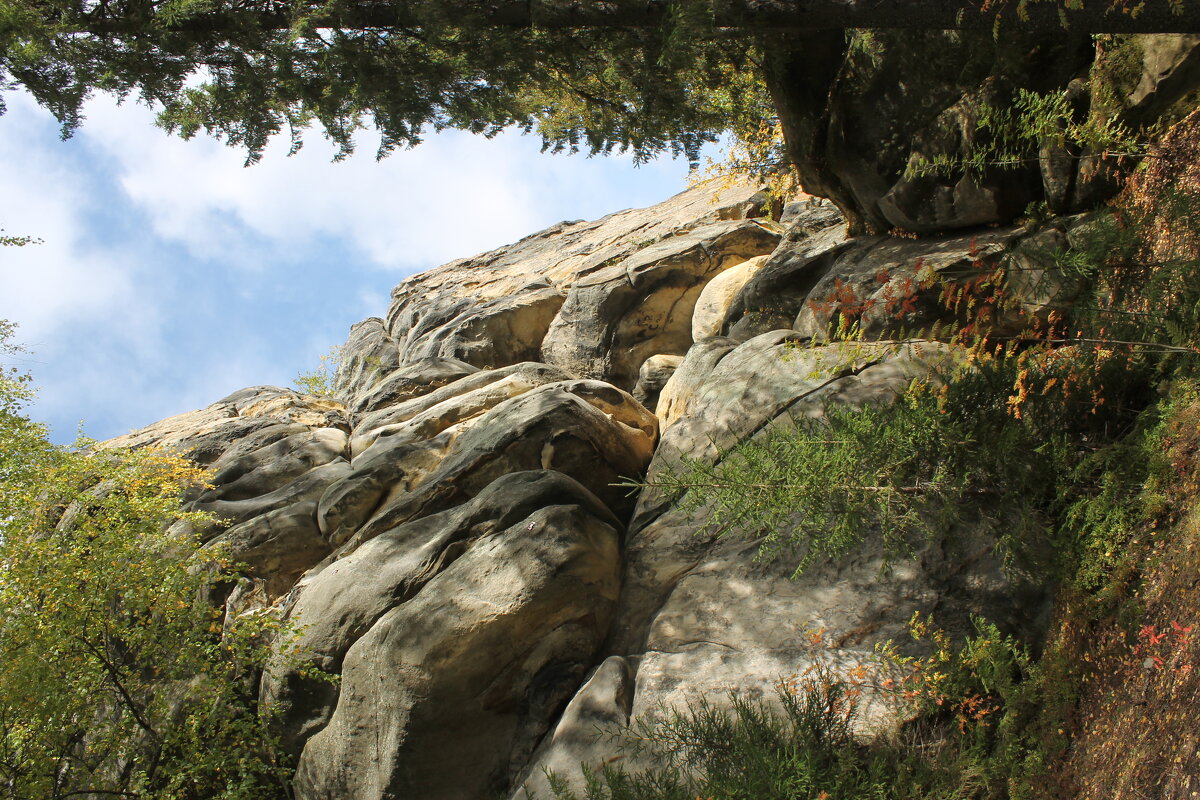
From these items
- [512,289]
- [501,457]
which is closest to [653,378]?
[501,457]

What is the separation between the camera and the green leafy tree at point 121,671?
6836 millimetres

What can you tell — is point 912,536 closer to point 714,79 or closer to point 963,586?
point 963,586

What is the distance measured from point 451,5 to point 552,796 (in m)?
6.22

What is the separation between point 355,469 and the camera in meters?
9.57

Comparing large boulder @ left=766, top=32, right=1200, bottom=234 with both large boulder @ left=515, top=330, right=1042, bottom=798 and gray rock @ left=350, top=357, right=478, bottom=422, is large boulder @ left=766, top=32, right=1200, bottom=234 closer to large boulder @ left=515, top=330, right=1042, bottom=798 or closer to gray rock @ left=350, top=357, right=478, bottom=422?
Answer: large boulder @ left=515, top=330, right=1042, bottom=798

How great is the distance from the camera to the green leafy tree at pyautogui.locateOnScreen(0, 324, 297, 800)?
6836 millimetres

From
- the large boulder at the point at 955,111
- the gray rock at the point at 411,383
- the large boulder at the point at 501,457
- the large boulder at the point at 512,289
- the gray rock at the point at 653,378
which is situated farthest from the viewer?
the large boulder at the point at 512,289

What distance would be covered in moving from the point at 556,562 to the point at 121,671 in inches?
169

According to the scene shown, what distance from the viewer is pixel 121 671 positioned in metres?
7.36

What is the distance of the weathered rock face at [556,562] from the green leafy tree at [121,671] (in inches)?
17.6

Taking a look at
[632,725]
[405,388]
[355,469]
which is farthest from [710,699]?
[405,388]

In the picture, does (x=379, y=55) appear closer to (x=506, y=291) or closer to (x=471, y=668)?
(x=471, y=668)

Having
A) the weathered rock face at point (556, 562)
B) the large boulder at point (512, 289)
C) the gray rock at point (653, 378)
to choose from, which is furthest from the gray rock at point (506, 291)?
the gray rock at point (653, 378)

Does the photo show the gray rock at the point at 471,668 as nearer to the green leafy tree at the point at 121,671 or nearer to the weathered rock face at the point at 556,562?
the weathered rock face at the point at 556,562
